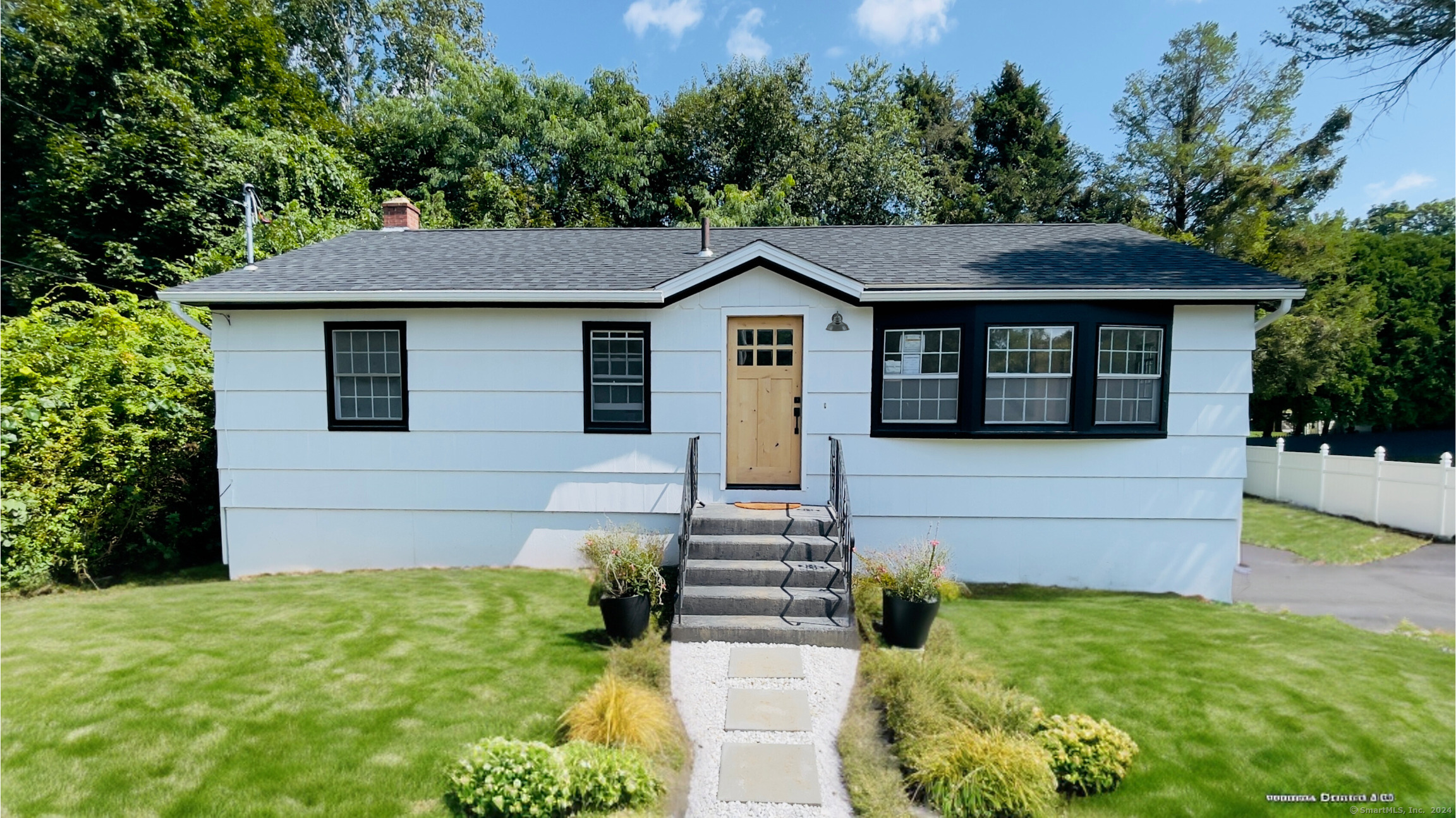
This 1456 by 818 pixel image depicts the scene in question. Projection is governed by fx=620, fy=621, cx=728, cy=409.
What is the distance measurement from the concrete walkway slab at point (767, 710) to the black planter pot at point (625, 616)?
3.75 feet

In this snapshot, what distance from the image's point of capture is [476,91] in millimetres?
21219

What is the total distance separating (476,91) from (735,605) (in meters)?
21.5

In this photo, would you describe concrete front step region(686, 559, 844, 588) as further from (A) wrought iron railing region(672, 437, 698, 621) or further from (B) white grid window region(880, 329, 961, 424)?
(B) white grid window region(880, 329, 961, 424)

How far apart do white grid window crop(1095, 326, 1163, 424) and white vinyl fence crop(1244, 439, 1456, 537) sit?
27.3 ft

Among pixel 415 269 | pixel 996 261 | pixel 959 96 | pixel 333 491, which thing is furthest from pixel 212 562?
pixel 959 96

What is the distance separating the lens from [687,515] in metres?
6.85

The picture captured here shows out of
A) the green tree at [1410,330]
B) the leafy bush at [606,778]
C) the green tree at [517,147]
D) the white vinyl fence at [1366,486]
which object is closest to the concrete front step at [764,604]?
the leafy bush at [606,778]

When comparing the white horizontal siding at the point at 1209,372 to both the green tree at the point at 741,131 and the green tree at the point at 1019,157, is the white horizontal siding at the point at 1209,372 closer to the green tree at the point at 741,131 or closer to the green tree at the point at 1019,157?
the green tree at the point at 741,131

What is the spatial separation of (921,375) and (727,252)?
3.06m

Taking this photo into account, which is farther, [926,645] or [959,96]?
[959,96]

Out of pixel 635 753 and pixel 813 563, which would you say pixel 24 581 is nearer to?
pixel 635 753

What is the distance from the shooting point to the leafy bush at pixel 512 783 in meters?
3.50

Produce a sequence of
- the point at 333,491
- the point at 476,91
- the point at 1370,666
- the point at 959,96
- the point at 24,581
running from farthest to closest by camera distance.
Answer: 1. the point at 959,96
2. the point at 476,91
3. the point at 333,491
4. the point at 24,581
5. the point at 1370,666

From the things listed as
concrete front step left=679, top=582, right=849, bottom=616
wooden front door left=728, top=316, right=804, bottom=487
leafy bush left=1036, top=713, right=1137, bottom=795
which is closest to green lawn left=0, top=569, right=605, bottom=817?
concrete front step left=679, top=582, right=849, bottom=616
